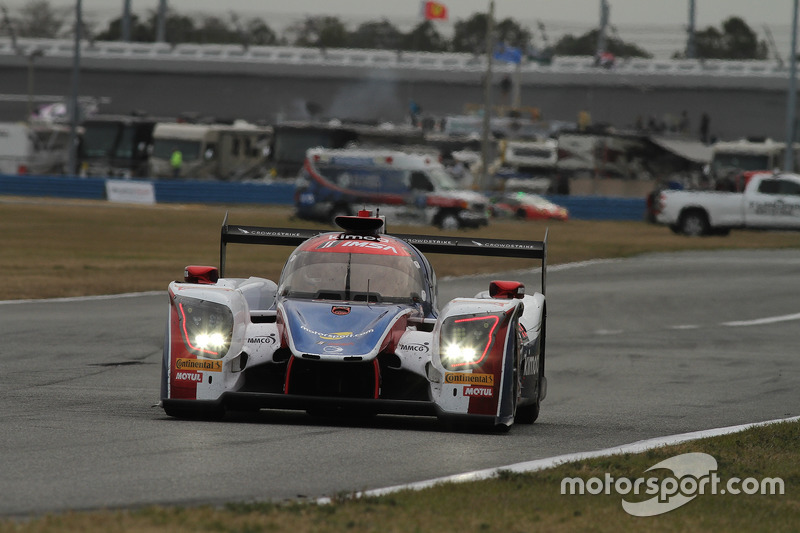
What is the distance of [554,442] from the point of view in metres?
8.59

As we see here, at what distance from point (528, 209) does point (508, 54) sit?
2642 centimetres

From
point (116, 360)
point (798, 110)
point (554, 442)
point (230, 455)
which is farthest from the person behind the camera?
point (798, 110)

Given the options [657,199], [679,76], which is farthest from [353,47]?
[657,199]

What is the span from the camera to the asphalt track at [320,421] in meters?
6.55

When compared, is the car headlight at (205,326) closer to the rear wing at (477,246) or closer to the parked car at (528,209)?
the rear wing at (477,246)

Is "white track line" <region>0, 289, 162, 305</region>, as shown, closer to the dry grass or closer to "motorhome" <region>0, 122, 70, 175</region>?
the dry grass

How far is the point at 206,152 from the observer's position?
56.1m

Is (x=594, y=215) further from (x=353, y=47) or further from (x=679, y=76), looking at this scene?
(x=353, y=47)

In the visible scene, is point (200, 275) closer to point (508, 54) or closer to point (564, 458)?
point (564, 458)

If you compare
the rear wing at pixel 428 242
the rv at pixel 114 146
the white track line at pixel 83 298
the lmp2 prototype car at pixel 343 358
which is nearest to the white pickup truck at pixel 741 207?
the white track line at pixel 83 298

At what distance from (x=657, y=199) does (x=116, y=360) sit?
29.2 m

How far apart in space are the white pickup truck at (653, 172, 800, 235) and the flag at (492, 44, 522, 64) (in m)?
32.2

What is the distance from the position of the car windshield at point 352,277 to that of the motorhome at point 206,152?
46.2 meters

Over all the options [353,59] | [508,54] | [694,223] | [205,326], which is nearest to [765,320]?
[205,326]
